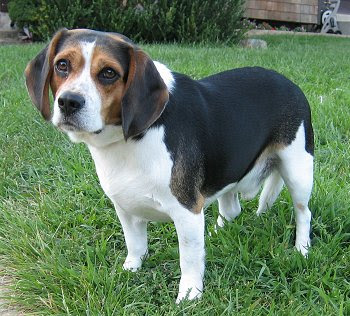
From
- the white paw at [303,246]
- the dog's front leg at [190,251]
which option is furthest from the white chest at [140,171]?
the white paw at [303,246]

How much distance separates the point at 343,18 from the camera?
19.7 metres

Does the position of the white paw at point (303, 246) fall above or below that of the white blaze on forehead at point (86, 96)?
below

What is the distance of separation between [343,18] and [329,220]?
58.4 ft

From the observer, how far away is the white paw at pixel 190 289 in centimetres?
279

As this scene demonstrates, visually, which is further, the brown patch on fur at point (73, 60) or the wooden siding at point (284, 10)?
the wooden siding at point (284, 10)

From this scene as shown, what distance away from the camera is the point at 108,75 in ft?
7.77

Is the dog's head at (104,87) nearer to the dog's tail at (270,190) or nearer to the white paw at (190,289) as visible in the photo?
the white paw at (190,289)

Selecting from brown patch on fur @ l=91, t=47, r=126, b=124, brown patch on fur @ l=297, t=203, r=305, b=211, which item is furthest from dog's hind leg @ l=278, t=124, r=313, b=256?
brown patch on fur @ l=91, t=47, r=126, b=124

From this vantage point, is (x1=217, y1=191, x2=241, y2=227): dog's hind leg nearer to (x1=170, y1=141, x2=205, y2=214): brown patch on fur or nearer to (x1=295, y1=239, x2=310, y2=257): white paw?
(x1=295, y1=239, x2=310, y2=257): white paw

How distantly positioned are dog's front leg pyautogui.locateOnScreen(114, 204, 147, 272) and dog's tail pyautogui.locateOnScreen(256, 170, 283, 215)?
2.75 ft

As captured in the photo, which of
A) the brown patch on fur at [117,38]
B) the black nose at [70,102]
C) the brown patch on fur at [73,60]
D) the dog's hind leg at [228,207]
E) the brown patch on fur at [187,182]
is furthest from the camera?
the dog's hind leg at [228,207]

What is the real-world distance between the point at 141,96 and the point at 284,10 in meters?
16.9

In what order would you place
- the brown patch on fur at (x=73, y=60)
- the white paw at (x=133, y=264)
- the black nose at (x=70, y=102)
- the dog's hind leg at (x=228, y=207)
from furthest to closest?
the dog's hind leg at (x=228, y=207) < the white paw at (x=133, y=264) < the brown patch on fur at (x=73, y=60) < the black nose at (x=70, y=102)

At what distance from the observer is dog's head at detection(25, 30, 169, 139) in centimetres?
230
